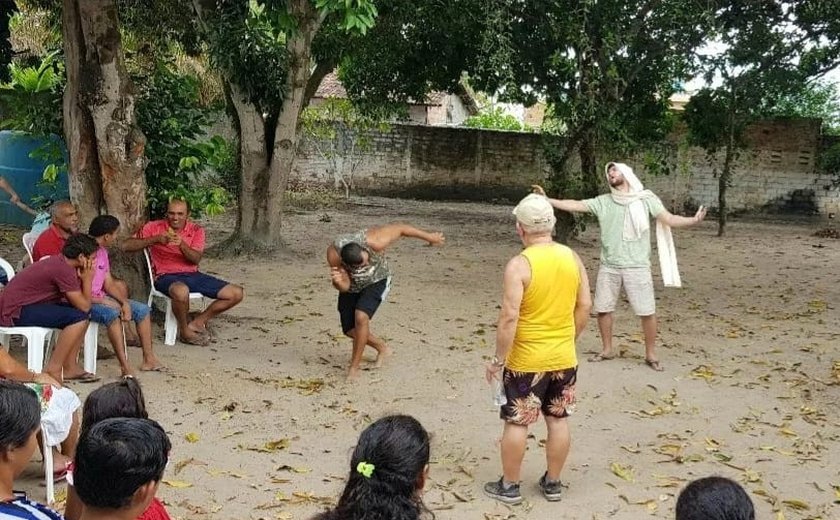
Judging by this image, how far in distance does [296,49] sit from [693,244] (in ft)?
25.5

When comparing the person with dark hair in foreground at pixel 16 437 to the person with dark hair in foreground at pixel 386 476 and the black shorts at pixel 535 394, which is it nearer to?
the person with dark hair in foreground at pixel 386 476

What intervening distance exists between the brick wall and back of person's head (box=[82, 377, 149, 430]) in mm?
17820

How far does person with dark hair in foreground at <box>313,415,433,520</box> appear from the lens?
2607 millimetres

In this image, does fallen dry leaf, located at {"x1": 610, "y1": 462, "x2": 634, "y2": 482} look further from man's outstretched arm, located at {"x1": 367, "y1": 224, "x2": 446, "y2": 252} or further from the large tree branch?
the large tree branch

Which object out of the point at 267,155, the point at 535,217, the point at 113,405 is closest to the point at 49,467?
the point at 113,405

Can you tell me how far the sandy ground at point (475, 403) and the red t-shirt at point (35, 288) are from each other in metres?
0.70

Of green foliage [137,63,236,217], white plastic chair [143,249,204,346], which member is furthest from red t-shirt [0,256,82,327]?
green foliage [137,63,236,217]

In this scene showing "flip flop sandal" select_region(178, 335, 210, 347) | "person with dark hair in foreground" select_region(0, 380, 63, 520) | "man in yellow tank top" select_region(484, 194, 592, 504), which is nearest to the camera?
"person with dark hair in foreground" select_region(0, 380, 63, 520)

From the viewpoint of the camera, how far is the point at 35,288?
5.94m

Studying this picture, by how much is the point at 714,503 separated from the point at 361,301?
179 inches

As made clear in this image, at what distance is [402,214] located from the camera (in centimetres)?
1942

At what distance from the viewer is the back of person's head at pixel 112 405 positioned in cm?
339

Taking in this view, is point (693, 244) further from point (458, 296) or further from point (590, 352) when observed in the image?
point (590, 352)

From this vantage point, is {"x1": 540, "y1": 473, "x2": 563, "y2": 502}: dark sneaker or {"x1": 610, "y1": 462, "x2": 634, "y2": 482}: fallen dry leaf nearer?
{"x1": 540, "y1": 473, "x2": 563, "y2": 502}: dark sneaker
